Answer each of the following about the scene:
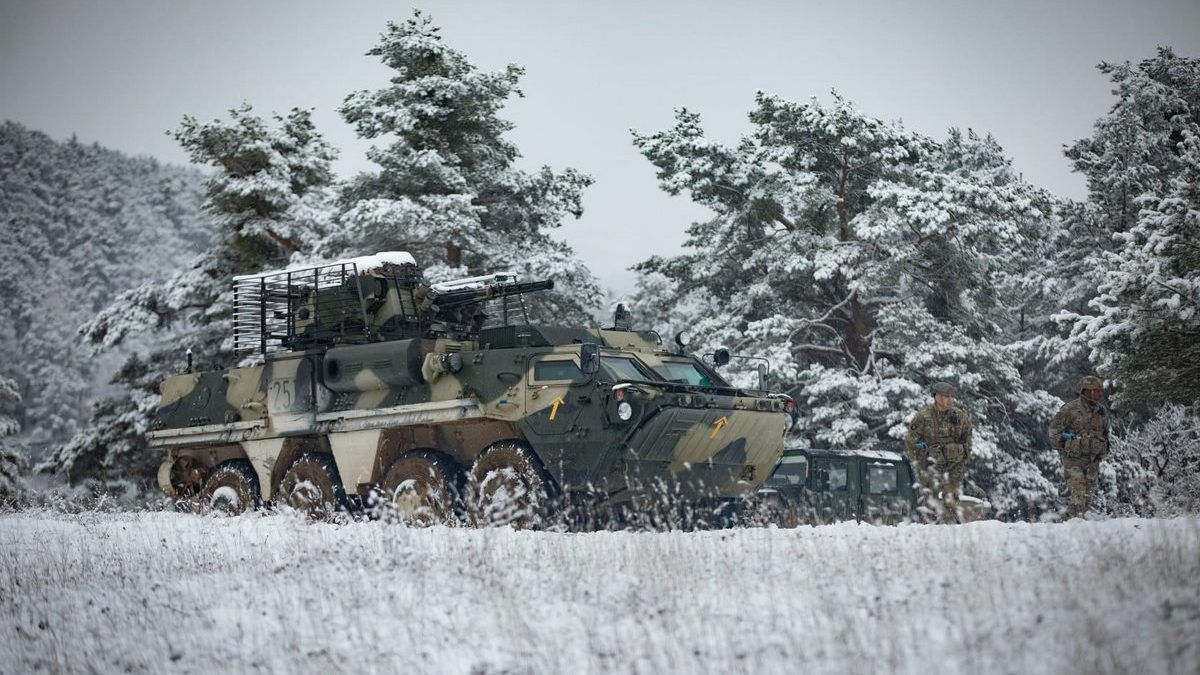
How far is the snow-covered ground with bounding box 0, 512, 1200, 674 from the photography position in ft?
20.8

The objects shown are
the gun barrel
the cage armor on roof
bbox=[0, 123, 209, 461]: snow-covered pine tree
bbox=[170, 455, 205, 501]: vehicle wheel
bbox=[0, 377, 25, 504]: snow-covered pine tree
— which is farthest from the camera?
bbox=[0, 123, 209, 461]: snow-covered pine tree

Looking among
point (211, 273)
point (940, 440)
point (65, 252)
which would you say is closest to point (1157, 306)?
point (940, 440)

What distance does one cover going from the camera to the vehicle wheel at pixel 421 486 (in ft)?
44.4

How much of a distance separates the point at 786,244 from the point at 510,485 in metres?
12.3

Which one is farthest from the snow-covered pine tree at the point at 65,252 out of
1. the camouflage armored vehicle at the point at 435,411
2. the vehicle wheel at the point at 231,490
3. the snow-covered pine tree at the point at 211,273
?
the camouflage armored vehicle at the point at 435,411

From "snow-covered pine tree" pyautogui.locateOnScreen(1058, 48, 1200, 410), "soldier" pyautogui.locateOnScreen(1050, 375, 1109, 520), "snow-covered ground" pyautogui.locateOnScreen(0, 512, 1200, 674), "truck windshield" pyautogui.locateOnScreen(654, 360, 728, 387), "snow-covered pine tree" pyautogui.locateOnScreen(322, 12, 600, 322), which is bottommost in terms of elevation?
"snow-covered ground" pyautogui.locateOnScreen(0, 512, 1200, 674)

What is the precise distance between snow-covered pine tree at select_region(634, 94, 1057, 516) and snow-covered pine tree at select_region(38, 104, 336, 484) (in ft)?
27.3

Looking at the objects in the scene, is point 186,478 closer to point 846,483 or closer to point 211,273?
point 846,483

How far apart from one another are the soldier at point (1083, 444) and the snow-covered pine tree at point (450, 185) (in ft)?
45.3

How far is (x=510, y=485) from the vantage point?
42.7 feet

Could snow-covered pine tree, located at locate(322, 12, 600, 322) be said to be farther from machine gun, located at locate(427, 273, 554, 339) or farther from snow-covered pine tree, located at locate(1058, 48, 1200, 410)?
snow-covered pine tree, located at locate(1058, 48, 1200, 410)

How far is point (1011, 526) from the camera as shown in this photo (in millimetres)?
10000

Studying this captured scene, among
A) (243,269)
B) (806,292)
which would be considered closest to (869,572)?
(806,292)

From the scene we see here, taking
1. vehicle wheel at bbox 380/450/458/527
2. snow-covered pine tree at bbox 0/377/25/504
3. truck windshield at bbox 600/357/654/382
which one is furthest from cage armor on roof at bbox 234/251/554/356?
snow-covered pine tree at bbox 0/377/25/504
